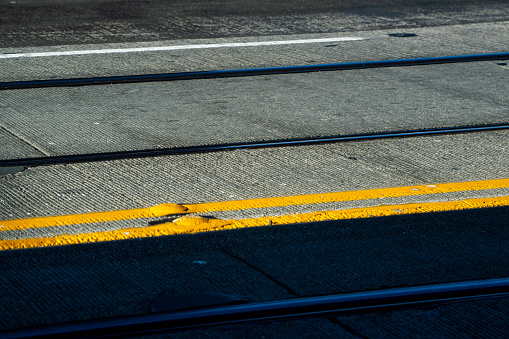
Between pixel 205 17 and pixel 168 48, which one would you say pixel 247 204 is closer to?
pixel 168 48

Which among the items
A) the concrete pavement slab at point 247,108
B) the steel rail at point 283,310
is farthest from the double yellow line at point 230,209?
the concrete pavement slab at point 247,108

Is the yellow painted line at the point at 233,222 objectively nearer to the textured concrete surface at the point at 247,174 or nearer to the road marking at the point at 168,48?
the textured concrete surface at the point at 247,174

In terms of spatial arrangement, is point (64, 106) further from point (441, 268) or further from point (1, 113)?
point (441, 268)

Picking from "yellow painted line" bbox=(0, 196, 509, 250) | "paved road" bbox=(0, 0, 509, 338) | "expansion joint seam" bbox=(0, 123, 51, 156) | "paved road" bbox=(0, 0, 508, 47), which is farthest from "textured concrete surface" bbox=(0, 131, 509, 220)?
"paved road" bbox=(0, 0, 508, 47)

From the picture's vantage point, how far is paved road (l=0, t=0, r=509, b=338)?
3.23m

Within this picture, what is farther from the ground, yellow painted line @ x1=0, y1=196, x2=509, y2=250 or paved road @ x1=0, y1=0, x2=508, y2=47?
paved road @ x1=0, y1=0, x2=508, y2=47

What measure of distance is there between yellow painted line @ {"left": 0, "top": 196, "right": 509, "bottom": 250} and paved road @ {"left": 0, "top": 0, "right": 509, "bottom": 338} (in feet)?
0.06

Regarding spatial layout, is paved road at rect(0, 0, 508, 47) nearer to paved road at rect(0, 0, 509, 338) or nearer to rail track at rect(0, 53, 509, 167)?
paved road at rect(0, 0, 509, 338)

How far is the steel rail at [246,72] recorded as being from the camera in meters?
6.96

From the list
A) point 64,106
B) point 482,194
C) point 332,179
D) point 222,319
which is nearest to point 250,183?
point 332,179

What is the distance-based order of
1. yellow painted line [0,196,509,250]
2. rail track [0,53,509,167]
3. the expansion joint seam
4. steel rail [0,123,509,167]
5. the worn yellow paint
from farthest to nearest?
the expansion joint seam → rail track [0,53,509,167] → steel rail [0,123,509,167] → the worn yellow paint → yellow painted line [0,196,509,250]

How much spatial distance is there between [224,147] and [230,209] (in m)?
1.20

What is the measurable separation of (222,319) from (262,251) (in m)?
0.73

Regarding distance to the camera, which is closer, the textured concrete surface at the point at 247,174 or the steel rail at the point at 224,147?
the textured concrete surface at the point at 247,174
